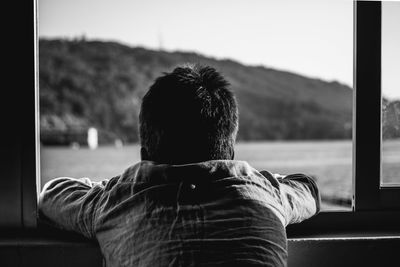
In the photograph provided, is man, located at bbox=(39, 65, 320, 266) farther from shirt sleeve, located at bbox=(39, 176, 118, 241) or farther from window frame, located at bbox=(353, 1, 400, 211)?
window frame, located at bbox=(353, 1, 400, 211)

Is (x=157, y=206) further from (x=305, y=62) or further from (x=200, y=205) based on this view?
(x=305, y=62)

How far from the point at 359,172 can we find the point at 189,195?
54cm

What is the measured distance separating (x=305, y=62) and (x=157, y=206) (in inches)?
1074

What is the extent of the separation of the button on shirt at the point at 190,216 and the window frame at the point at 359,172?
271 millimetres

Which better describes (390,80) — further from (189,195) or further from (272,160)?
(272,160)

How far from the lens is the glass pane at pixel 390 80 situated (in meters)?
1.14

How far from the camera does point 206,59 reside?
22.8 m

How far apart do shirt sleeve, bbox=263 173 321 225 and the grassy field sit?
25.6 m

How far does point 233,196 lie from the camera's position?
785 mm

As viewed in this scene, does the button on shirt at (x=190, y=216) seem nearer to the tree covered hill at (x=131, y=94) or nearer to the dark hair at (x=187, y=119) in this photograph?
the dark hair at (x=187, y=119)

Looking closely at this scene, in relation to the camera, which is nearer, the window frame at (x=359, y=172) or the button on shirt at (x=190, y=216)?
the button on shirt at (x=190, y=216)

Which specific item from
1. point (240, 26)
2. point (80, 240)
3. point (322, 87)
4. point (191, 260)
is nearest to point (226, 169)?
point (191, 260)

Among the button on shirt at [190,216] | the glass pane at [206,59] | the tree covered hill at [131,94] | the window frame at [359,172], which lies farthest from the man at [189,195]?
the tree covered hill at [131,94]

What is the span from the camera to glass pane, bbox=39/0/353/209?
25.4 metres
